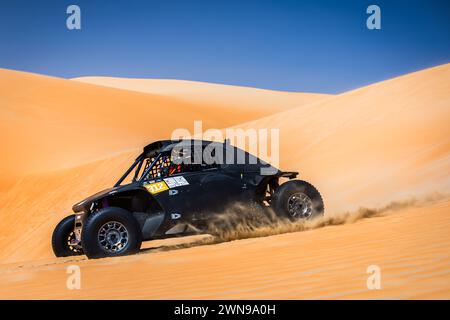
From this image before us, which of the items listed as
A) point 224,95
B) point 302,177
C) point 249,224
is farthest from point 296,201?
point 224,95

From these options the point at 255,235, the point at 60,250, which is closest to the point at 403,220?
the point at 255,235

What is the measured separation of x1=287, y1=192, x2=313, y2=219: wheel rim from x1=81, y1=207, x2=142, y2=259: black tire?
93.8 inches

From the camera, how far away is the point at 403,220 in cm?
832

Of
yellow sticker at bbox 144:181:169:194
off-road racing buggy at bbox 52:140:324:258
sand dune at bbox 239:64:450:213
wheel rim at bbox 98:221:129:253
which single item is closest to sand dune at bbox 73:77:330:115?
sand dune at bbox 239:64:450:213

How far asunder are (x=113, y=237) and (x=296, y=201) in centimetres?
284

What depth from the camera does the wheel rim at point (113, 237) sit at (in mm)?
8391

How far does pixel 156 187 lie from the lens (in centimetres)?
880

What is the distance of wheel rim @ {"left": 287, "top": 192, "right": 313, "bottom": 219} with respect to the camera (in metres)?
9.41

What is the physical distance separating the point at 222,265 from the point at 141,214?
8.42 feet

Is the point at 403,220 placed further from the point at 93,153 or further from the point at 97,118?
the point at 97,118

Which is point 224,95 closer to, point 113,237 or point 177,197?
point 177,197

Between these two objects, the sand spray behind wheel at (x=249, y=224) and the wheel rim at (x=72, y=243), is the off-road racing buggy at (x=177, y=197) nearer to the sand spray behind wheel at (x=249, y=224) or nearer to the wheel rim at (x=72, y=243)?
the sand spray behind wheel at (x=249, y=224)

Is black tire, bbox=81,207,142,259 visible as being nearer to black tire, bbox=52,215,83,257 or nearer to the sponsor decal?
the sponsor decal

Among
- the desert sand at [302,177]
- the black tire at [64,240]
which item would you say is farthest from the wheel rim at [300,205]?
the black tire at [64,240]
